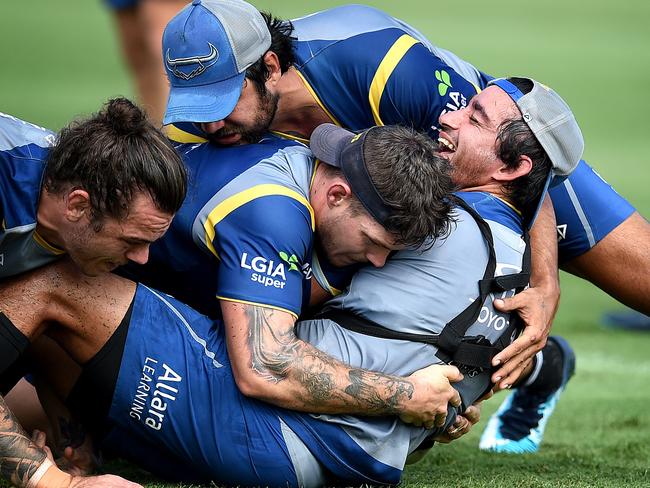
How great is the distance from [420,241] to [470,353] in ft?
1.62

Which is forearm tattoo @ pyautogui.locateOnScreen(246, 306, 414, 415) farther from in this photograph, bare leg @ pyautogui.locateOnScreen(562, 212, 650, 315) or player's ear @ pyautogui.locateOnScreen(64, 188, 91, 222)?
bare leg @ pyautogui.locateOnScreen(562, 212, 650, 315)

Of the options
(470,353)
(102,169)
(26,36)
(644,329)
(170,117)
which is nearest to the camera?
(102,169)

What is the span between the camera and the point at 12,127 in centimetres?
454

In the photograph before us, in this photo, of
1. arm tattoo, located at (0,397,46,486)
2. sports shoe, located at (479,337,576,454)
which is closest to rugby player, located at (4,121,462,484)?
arm tattoo, located at (0,397,46,486)

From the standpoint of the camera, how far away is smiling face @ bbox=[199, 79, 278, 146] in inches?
199

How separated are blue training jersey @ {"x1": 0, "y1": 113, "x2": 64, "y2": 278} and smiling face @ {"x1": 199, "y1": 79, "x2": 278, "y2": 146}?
870 millimetres

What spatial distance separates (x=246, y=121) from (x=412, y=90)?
0.79m

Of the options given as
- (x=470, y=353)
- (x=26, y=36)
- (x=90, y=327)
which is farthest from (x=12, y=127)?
(x=26, y=36)

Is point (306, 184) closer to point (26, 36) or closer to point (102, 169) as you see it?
point (102, 169)

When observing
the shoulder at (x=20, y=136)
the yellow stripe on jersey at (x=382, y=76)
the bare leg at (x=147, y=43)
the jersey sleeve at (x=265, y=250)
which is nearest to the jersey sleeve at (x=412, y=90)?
the yellow stripe on jersey at (x=382, y=76)

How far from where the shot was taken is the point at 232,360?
4.39 metres

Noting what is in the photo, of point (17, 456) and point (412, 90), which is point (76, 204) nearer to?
point (17, 456)

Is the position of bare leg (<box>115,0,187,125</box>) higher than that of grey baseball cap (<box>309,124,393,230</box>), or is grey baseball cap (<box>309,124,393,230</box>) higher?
grey baseball cap (<box>309,124,393,230</box>)

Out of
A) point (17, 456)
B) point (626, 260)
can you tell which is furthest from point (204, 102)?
point (626, 260)
